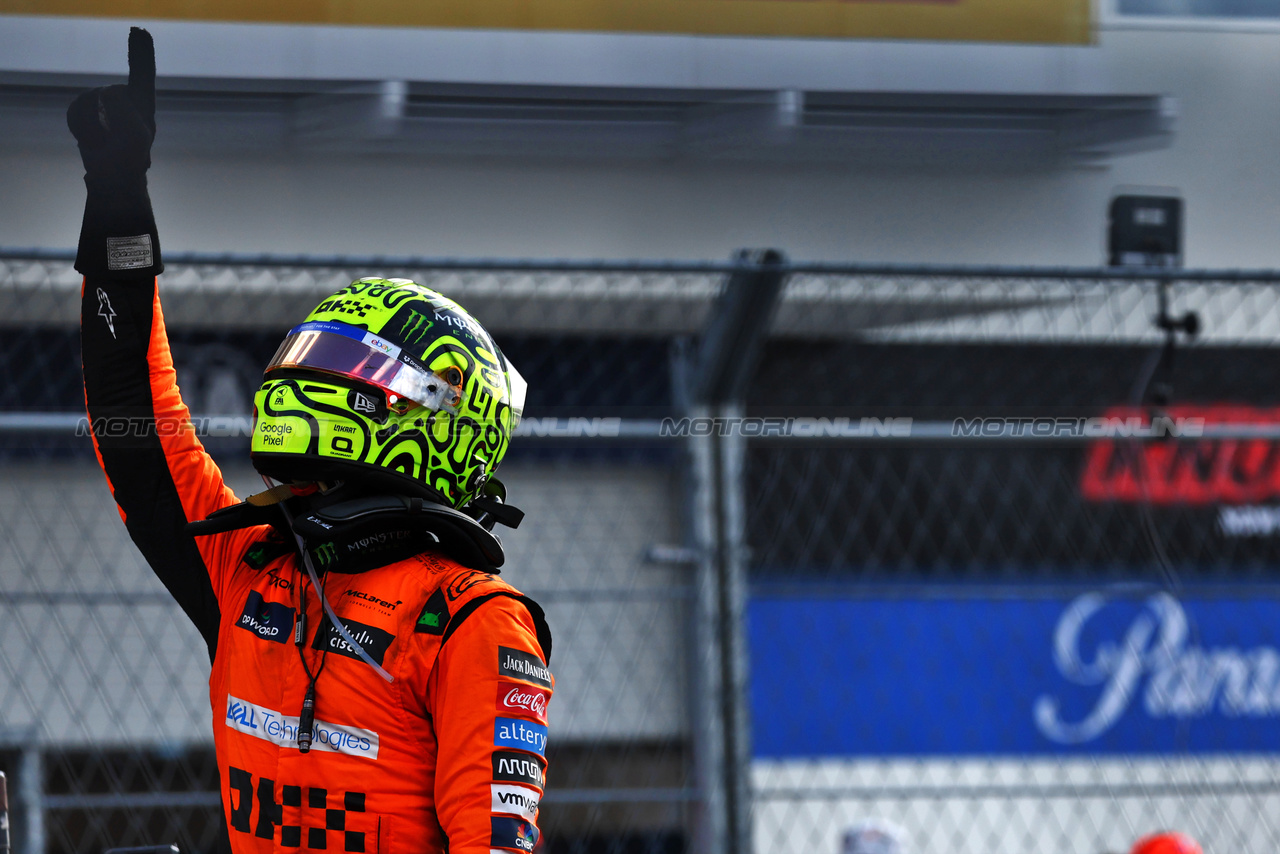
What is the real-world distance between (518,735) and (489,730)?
31 mm

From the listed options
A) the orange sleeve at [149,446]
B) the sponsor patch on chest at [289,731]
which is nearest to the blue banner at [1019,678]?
the orange sleeve at [149,446]

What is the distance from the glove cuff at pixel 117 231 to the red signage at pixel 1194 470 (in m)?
4.45

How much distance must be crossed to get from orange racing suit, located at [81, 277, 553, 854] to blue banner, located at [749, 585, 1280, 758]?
11.3 feet

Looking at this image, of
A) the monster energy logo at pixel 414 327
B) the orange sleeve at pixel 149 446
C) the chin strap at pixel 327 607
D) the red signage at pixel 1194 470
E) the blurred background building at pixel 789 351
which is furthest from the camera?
the red signage at pixel 1194 470

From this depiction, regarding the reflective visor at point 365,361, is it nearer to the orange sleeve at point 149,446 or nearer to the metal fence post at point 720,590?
the orange sleeve at point 149,446

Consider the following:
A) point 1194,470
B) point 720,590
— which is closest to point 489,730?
point 720,590

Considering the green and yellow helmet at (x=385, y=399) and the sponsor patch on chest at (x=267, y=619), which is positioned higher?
the green and yellow helmet at (x=385, y=399)

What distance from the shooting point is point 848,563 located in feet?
16.7

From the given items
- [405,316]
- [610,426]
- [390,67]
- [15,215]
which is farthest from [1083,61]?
[405,316]

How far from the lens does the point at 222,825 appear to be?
1.48 metres

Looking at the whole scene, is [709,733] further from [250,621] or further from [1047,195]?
[1047,195]

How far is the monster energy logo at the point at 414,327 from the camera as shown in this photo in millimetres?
1477

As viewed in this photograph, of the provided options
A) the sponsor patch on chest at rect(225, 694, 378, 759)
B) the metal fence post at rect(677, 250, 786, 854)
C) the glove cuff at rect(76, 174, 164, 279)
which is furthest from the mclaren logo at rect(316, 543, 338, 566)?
the metal fence post at rect(677, 250, 786, 854)

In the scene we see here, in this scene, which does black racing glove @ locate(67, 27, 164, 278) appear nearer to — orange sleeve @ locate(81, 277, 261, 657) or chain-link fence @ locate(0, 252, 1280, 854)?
orange sleeve @ locate(81, 277, 261, 657)
